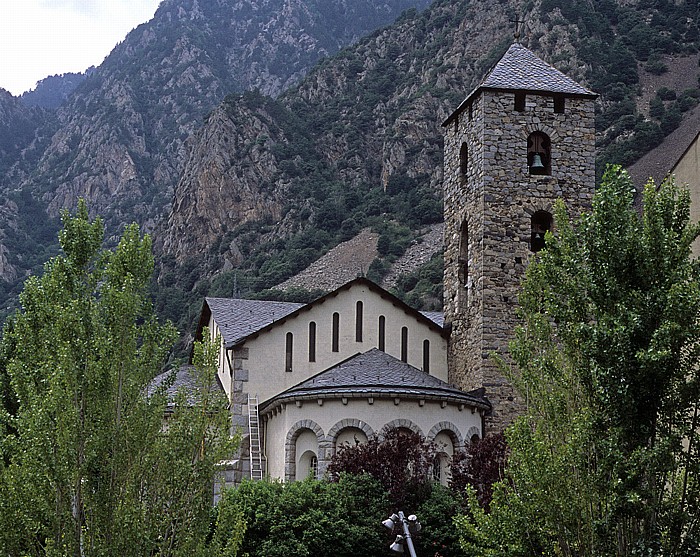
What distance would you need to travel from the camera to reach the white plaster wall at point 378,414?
2853cm

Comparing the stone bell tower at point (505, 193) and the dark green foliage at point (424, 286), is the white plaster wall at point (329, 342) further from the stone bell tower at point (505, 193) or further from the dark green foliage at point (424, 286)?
the dark green foliage at point (424, 286)

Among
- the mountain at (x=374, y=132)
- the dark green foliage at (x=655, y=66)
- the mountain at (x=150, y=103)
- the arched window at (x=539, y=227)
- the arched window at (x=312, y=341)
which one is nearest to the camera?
the arched window at (x=539, y=227)

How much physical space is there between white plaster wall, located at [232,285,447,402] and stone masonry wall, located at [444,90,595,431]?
42.0 inches

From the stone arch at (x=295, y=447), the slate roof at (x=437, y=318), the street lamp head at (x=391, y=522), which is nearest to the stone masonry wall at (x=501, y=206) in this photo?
the slate roof at (x=437, y=318)

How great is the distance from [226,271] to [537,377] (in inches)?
3646

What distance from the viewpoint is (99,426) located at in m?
16.2

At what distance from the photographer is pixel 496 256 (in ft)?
101

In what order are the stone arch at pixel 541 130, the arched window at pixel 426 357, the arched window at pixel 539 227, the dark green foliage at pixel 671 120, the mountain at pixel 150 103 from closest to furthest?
1. the arched window at pixel 539 227
2. the stone arch at pixel 541 130
3. the arched window at pixel 426 357
4. the dark green foliage at pixel 671 120
5. the mountain at pixel 150 103

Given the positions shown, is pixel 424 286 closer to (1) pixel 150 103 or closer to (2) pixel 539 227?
(2) pixel 539 227

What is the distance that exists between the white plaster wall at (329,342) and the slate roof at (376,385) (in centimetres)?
166

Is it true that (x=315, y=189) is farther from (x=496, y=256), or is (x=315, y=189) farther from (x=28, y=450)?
(x=28, y=450)

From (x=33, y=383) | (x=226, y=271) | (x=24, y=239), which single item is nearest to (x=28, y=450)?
(x=33, y=383)

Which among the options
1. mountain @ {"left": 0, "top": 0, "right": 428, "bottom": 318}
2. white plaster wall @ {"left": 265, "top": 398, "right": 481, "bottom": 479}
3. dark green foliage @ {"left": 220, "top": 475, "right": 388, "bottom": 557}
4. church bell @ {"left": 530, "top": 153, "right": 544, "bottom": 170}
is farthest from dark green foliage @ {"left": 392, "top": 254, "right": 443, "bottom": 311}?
dark green foliage @ {"left": 220, "top": 475, "right": 388, "bottom": 557}

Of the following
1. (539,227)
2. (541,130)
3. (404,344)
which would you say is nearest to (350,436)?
(404,344)
